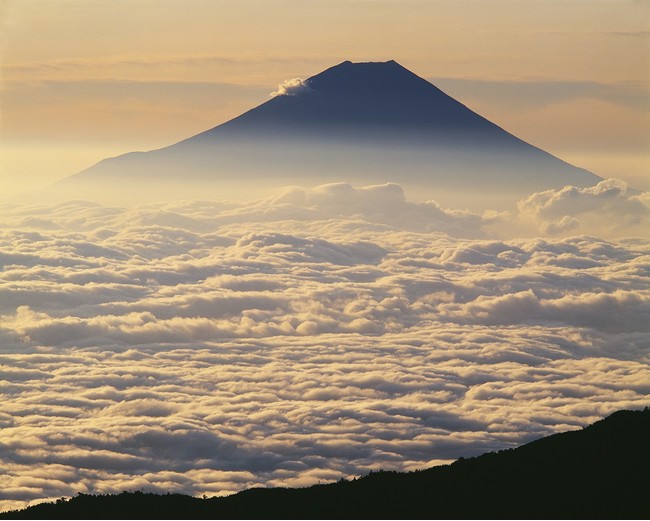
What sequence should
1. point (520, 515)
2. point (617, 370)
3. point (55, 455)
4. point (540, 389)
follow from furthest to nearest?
point (617, 370), point (540, 389), point (55, 455), point (520, 515)

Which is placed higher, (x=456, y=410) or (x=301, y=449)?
(x=456, y=410)

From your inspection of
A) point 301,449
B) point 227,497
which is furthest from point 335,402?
point 227,497

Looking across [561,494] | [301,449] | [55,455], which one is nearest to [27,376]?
[55,455]

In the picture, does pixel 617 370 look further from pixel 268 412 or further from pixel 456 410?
pixel 268 412

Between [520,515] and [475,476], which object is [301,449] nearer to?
[475,476]

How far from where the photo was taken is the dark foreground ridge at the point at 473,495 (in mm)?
52062

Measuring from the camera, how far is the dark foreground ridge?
5206 centimetres

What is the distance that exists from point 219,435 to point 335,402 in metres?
29.9

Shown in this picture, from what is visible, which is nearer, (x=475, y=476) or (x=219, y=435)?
(x=475, y=476)

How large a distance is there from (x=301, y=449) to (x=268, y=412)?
19.2m

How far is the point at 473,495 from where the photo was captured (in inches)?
2172

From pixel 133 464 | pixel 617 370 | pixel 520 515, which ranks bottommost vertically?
pixel 520 515

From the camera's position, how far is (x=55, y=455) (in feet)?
443

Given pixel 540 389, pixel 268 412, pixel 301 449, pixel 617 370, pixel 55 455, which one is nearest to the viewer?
pixel 55 455
